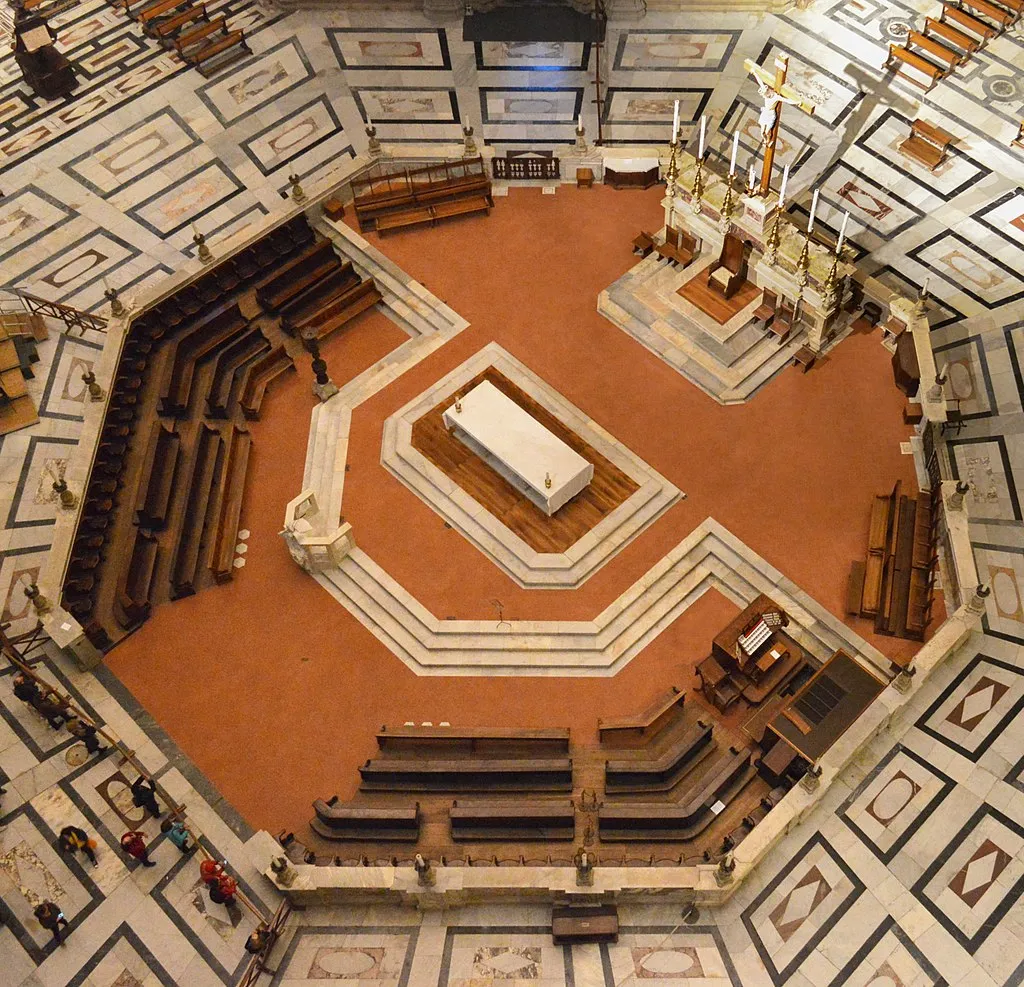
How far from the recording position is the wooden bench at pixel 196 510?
74.5 ft

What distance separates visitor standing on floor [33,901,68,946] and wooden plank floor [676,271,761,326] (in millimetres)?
17692

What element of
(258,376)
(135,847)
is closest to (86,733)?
(135,847)

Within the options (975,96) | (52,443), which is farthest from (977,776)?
(52,443)

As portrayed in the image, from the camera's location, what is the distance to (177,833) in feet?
62.7

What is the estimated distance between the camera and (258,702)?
2150 centimetres

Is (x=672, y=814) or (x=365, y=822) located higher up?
(x=365, y=822)

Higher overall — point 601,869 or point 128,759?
point 128,759

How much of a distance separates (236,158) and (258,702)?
14.1 m

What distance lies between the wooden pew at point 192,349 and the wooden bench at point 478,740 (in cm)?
906

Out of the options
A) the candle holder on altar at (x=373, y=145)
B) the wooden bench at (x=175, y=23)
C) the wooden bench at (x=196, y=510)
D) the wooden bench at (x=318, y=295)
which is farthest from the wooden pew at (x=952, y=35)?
the wooden bench at (x=196, y=510)

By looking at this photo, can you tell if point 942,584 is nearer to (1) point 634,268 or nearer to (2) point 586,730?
(2) point 586,730

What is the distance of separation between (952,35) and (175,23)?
20030 millimetres

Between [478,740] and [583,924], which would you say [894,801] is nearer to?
[583,924]

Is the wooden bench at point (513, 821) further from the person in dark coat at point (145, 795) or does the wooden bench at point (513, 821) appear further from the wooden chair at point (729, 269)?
the wooden chair at point (729, 269)
